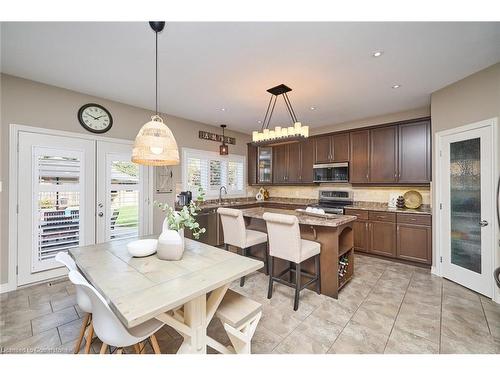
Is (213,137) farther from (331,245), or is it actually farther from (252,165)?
(331,245)

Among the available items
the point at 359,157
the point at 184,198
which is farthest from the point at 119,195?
the point at 359,157

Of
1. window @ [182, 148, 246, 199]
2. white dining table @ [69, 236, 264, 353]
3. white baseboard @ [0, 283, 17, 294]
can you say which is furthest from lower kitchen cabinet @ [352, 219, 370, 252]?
white baseboard @ [0, 283, 17, 294]

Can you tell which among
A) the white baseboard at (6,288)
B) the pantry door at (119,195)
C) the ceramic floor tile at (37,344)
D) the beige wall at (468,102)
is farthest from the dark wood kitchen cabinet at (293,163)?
the white baseboard at (6,288)

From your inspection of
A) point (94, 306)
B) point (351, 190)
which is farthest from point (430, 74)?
point (94, 306)

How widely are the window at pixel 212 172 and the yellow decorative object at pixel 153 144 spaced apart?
2.76 meters

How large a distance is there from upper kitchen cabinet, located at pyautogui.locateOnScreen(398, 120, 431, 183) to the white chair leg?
362 cm

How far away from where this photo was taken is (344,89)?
2963 millimetres

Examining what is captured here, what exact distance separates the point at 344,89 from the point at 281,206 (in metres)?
3.04

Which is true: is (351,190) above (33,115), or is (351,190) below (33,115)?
below

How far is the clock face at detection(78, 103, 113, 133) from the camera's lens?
10.3 ft

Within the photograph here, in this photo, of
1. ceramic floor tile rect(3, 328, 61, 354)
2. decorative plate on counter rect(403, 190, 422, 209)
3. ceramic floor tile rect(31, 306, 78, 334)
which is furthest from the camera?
decorative plate on counter rect(403, 190, 422, 209)

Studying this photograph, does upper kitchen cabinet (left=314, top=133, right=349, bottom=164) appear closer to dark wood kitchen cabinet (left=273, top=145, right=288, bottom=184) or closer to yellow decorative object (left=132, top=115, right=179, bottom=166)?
dark wood kitchen cabinet (left=273, top=145, right=288, bottom=184)
